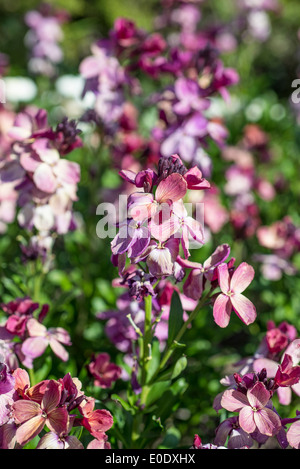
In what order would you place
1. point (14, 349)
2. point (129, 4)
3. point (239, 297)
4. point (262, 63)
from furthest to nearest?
point (262, 63), point (129, 4), point (14, 349), point (239, 297)

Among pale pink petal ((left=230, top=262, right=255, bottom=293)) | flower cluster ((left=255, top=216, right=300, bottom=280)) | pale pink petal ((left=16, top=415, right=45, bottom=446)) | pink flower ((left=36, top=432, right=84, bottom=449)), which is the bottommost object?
flower cluster ((left=255, top=216, right=300, bottom=280))

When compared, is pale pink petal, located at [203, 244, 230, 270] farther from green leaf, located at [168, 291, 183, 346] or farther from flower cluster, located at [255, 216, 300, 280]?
flower cluster, located at [255, 216, 300, 280]

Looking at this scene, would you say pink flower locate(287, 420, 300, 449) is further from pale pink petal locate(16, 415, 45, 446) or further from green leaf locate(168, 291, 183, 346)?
pale pink petal locate(16, 415, 45, 446)

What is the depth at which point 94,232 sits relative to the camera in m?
2.36

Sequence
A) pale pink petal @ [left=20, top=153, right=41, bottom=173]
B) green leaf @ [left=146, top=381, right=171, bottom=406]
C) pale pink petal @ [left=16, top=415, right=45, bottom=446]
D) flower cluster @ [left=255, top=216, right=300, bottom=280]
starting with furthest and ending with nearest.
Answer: flower cluster @ [left=255, top=216, right=300, bottom=280] < pale pink petal @ [left=20, top=153, right=41, bottom=173] < green leaf @ [left=146, top=381, right=171, bottom=406] < pale pink petal @ [left=16, top=415, right=45, bottom=446]

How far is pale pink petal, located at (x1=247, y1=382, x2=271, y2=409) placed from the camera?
43.0 inches

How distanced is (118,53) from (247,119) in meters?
1.70

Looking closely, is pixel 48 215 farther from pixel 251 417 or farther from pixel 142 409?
pixel 251 417

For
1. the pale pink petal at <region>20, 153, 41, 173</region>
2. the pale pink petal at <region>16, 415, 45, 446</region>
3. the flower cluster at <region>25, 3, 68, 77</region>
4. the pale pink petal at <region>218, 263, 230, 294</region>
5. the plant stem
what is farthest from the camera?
the flower cluster at <region>25, 3, 68, 77</region>

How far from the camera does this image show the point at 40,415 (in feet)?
3.46

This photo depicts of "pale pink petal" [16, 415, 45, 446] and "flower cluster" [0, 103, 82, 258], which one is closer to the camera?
"pale pink petal" [16, 415, 45, 446]

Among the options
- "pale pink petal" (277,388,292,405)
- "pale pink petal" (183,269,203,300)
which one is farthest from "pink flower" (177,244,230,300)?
"pale pink petal" (277,388,292,405)

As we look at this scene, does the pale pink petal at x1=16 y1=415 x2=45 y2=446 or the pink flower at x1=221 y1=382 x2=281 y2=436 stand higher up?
the pink flower at x1=221 y1=382 x2=281 y2=436
